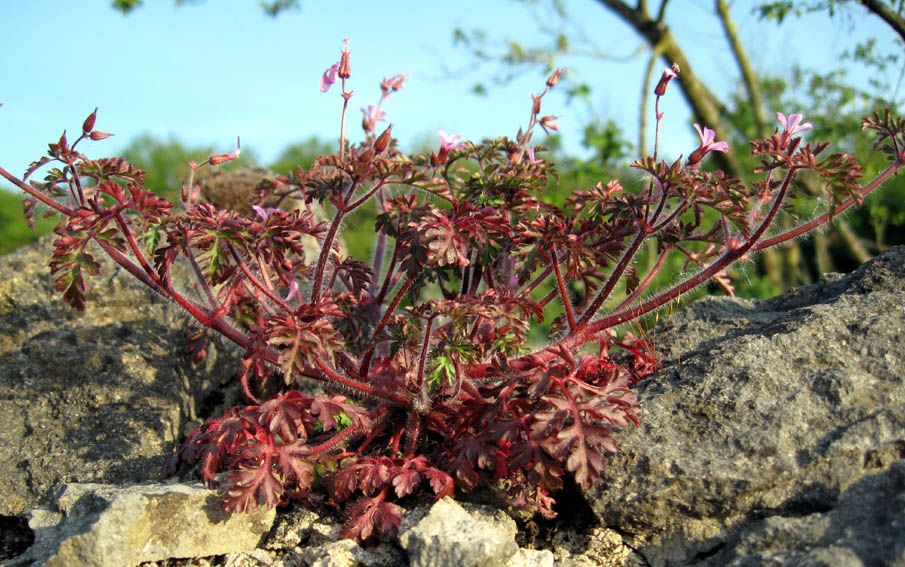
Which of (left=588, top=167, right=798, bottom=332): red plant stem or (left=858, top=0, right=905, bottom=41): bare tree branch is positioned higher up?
(left=858, top=0, right=905, bottom=41): bare tree branch

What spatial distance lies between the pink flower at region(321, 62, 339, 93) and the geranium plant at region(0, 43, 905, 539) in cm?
1

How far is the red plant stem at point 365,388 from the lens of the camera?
2.79 metres

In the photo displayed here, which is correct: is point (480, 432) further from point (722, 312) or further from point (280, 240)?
point (722, 312)

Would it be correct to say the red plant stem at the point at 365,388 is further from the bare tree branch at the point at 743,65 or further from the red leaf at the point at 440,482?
the bare tree branch at the point at 743,65

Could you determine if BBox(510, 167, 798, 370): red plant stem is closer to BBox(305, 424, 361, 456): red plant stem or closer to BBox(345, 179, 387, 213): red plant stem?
BBox(305, 424, 361, 456): red plant stem

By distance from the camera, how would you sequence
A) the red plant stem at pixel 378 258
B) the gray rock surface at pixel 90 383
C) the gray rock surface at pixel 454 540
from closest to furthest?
the gray rock surface at pixel 454 540 → the gray rock surface at pixel 90 383 → the red plant stem at pixel 378 258

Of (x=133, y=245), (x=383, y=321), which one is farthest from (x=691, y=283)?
(x=133, y=245)

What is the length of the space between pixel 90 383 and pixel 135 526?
1168 millimetres

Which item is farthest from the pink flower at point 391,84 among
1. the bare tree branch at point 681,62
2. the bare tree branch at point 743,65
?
the bare tree branch at point 743,65

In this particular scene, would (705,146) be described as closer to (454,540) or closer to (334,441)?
(454,540)

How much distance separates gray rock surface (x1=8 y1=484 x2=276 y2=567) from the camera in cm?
240

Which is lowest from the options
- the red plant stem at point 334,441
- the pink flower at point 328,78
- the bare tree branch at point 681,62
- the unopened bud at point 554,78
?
the red plant stem at point 334,441

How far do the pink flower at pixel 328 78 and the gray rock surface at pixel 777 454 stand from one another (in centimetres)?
175

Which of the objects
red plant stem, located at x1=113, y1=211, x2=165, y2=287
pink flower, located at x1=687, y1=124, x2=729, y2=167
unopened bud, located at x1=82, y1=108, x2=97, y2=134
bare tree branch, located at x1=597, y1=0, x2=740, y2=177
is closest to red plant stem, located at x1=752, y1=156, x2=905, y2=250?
pink flower, located at x1=687, y1=124, x2=729, y2=167
